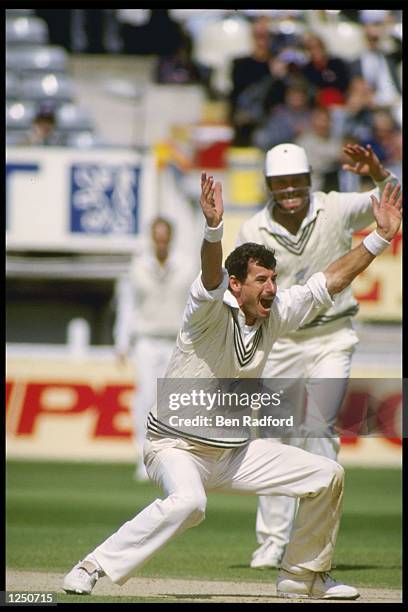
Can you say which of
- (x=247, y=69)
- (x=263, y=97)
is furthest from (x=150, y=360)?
(x=247, y=69)

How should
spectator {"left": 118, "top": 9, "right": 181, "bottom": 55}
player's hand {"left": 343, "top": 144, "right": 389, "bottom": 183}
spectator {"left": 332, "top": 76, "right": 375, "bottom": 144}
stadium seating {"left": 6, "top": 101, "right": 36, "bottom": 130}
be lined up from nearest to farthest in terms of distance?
player's hand {"left": 343, "top": 144, "right": 389, "bottom": 183} < spectator {"left": 332, "top": 76, "right": 375, "bottom": 144} < stadium seating {"left": 6, "top": 101, "right": 36, "bottom": 130} < spectator {"left": 118, "top": 9, "right": 181, "bottom": 55}

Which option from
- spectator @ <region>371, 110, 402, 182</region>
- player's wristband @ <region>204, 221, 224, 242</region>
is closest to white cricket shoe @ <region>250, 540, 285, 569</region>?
player's wristband @ <region>204, 221, 224, 242</region>

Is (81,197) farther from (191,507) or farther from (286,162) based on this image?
(191,507)

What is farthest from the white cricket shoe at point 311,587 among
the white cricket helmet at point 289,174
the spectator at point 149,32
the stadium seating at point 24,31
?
the stadium seating at point 24,31

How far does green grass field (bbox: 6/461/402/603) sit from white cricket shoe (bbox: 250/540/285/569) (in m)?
0.07

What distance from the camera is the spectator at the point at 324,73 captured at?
17.3 m

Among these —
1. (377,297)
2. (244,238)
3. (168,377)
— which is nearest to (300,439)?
(244,238)

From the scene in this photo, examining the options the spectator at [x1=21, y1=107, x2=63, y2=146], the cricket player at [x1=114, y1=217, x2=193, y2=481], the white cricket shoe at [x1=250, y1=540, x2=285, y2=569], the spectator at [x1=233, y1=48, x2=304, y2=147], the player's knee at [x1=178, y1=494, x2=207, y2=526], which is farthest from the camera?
the spectator at [x1=233, y1=48, x2=304, y2=147]

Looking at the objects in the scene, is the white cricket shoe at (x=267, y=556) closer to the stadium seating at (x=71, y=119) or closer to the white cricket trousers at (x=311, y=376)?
the white cricket trousers at (x=311, y=376)

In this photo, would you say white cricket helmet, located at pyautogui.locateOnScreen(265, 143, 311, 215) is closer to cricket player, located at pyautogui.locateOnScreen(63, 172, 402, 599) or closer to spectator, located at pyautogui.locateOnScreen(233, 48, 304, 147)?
cricket player, located at pyautogui.locateOnScreen(63, 172, 402, 599)

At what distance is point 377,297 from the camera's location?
14.6 metres

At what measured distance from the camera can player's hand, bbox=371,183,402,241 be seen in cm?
638
